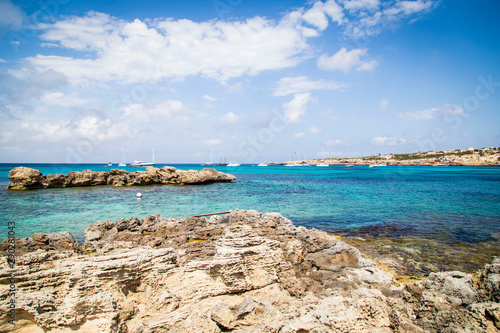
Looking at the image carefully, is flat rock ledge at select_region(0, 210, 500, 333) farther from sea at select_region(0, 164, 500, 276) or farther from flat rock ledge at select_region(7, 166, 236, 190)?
flat rock ledge at select_region(7, 166, 236, 190)

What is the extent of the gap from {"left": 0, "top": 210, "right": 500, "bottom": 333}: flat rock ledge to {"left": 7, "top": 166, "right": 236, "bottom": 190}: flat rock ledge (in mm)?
38810

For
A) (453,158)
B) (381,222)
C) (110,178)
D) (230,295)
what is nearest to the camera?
(230,295)

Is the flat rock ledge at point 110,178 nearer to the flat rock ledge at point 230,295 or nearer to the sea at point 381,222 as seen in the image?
the sea at point 381,222

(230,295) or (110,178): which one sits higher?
(110,178)

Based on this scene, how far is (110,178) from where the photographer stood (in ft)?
144

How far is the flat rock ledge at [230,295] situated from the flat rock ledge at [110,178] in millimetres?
38810

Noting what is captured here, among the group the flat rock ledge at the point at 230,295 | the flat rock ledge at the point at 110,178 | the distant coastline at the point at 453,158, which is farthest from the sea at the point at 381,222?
the distant coastline at the point at 453,158

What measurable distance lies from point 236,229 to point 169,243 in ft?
9.88

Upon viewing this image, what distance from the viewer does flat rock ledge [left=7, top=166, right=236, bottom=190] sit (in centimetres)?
3612

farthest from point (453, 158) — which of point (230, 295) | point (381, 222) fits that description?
point (230, 295)

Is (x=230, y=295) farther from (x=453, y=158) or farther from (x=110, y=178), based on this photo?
(x=453, y=158)

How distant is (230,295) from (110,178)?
1744 inches

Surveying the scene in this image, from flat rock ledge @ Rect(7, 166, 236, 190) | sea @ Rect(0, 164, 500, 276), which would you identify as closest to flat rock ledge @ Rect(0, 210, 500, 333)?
sea @ Rect(0, 164, 500, 276)

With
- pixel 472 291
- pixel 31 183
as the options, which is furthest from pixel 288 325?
pixel 31 183
